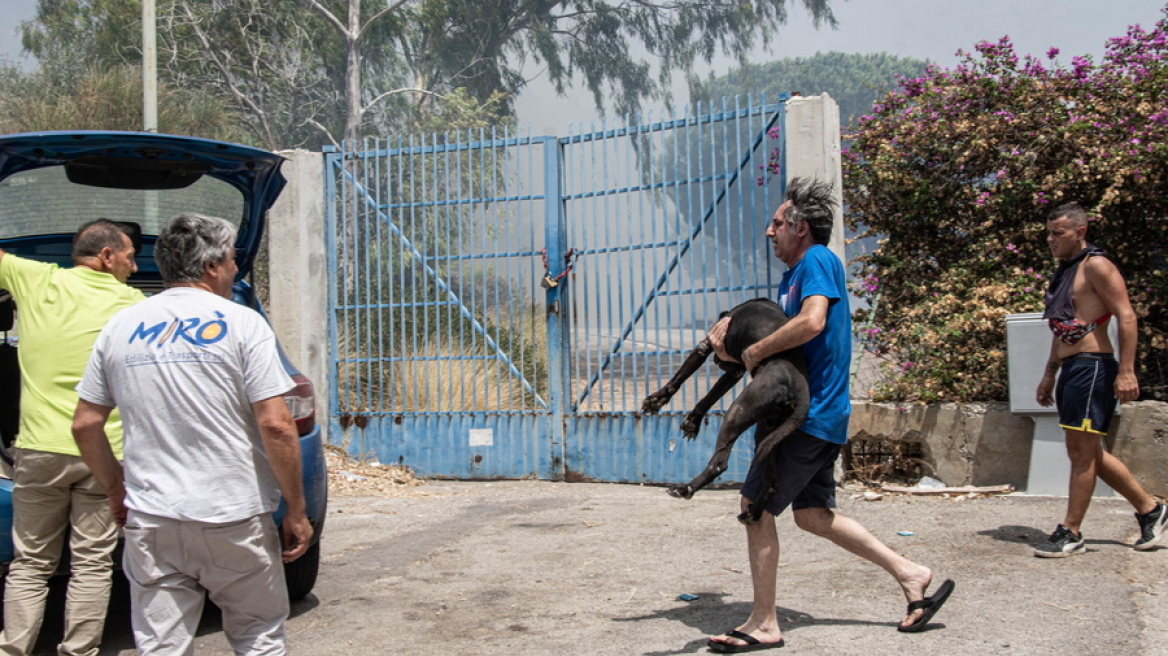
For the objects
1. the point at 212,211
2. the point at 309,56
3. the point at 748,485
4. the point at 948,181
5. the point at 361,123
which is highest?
the point at 309,56

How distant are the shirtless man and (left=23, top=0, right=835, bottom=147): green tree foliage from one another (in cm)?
1783

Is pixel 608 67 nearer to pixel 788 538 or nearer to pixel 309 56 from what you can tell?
pixel 309 56

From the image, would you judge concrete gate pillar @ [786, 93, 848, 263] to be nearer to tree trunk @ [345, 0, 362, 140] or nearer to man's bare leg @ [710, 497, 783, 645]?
man's bare leg @ [710, 497, 783, 645]

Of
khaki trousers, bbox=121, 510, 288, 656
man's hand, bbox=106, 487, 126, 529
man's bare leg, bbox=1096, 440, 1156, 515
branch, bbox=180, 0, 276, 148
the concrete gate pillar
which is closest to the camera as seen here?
khaki trousers, bbox=121, 510, 288, 656

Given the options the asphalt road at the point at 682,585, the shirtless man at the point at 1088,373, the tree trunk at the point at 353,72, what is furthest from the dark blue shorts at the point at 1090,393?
the tree trunk at the point at 353,72

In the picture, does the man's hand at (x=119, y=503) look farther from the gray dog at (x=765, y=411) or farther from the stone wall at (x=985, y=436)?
the stone wall at (x=985, y=436)

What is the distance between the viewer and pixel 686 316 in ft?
24.9

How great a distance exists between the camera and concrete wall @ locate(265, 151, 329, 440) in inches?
336

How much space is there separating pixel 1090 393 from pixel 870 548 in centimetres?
190

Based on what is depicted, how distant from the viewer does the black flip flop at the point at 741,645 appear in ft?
11.8

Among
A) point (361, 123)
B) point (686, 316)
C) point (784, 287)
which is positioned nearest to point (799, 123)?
point (686, 316)

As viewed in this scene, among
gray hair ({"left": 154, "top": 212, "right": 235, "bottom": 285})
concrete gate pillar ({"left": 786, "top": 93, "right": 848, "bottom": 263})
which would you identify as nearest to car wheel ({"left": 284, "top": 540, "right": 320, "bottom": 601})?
gray hair ({"left": 154, "top": 212, "right": 235, "bottom": 285})

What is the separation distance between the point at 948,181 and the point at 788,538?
3.86 m

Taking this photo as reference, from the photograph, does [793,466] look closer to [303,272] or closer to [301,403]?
[301,403]
